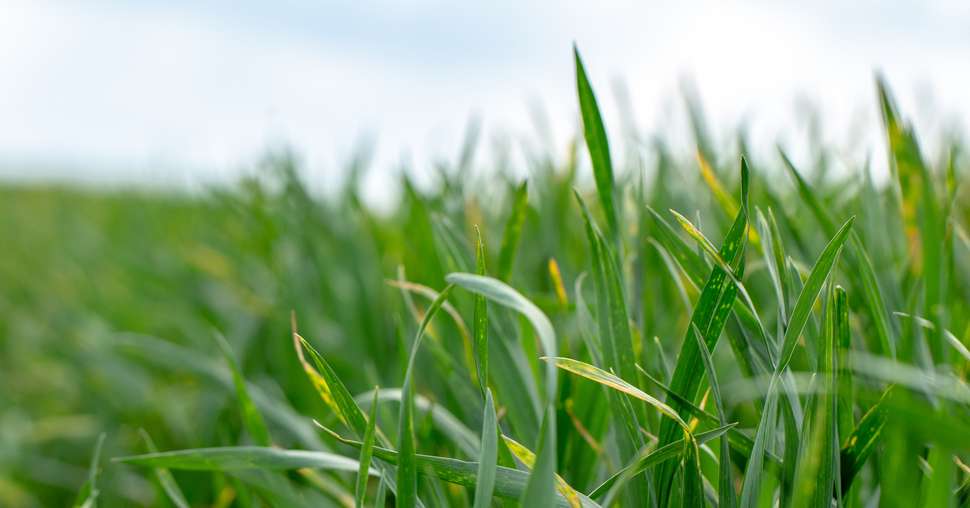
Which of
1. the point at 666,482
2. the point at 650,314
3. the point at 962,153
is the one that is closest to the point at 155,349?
the point at 650,314

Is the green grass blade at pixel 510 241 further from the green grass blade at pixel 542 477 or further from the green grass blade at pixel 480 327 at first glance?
the green grass blade at pixel 542 477

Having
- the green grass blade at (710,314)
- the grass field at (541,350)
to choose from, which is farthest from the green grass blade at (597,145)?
the green grass blade at (710,314)

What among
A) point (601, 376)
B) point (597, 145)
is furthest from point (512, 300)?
point (597, 145)

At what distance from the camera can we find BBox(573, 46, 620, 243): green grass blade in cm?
58

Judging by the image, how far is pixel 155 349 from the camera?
1128mm

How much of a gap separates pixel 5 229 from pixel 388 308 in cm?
341

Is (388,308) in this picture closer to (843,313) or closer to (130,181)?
(843,313)

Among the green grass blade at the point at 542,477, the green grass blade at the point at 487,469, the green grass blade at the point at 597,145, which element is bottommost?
the green grass blade at the point at 487,469

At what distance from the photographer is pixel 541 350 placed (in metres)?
0.87

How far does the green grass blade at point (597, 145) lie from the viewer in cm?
58

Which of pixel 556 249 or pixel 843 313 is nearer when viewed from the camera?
pixel 843 313

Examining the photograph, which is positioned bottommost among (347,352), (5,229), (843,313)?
(5,229)

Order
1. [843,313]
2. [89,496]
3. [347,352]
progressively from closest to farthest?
1. [843,313]
2. [89,496]
3. [347,352]

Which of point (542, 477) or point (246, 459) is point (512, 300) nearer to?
point (542, 477)
